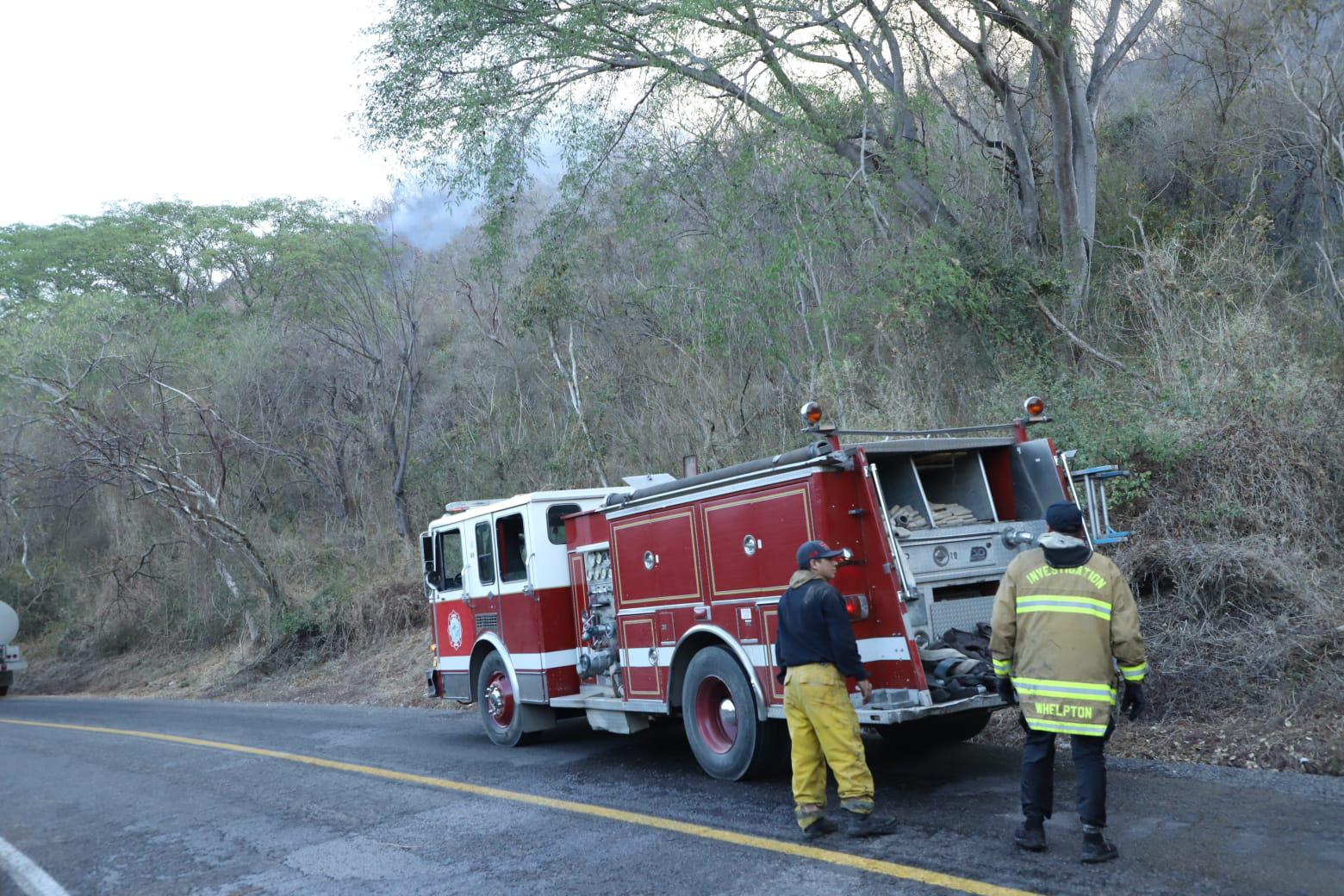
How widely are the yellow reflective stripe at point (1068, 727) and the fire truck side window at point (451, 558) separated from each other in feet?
23.6

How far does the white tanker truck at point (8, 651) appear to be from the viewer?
25875 mm

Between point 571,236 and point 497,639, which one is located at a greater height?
point 571,236

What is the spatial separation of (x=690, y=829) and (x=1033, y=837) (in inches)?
80.6

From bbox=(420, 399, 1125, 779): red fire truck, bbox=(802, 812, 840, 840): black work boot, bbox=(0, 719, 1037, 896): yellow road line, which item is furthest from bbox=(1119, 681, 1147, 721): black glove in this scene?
bbox=(802, 812, 840, 840): black work boot

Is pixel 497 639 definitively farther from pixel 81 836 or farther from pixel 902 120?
pixel 902 120

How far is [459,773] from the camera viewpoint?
889 cm

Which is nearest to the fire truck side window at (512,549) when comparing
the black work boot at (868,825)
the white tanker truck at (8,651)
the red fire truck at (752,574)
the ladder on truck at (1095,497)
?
the red fire truck at (752,574)

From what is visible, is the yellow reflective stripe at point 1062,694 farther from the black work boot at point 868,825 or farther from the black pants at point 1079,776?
the black work boot at point 868,825

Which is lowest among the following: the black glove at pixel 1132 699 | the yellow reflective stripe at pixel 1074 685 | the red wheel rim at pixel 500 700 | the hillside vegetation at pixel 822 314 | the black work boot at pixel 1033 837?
the black work boot at pixel 1033 837

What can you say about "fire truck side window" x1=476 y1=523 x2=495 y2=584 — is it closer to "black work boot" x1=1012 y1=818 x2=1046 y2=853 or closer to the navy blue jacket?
the navy blue jacket

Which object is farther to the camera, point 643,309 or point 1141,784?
point 643,309

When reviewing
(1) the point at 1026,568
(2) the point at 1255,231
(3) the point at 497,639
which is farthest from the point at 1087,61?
(1) the point at 1026,568

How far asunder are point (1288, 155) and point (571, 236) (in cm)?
1118

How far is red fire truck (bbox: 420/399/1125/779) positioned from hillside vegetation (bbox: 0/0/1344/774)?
2.12m
